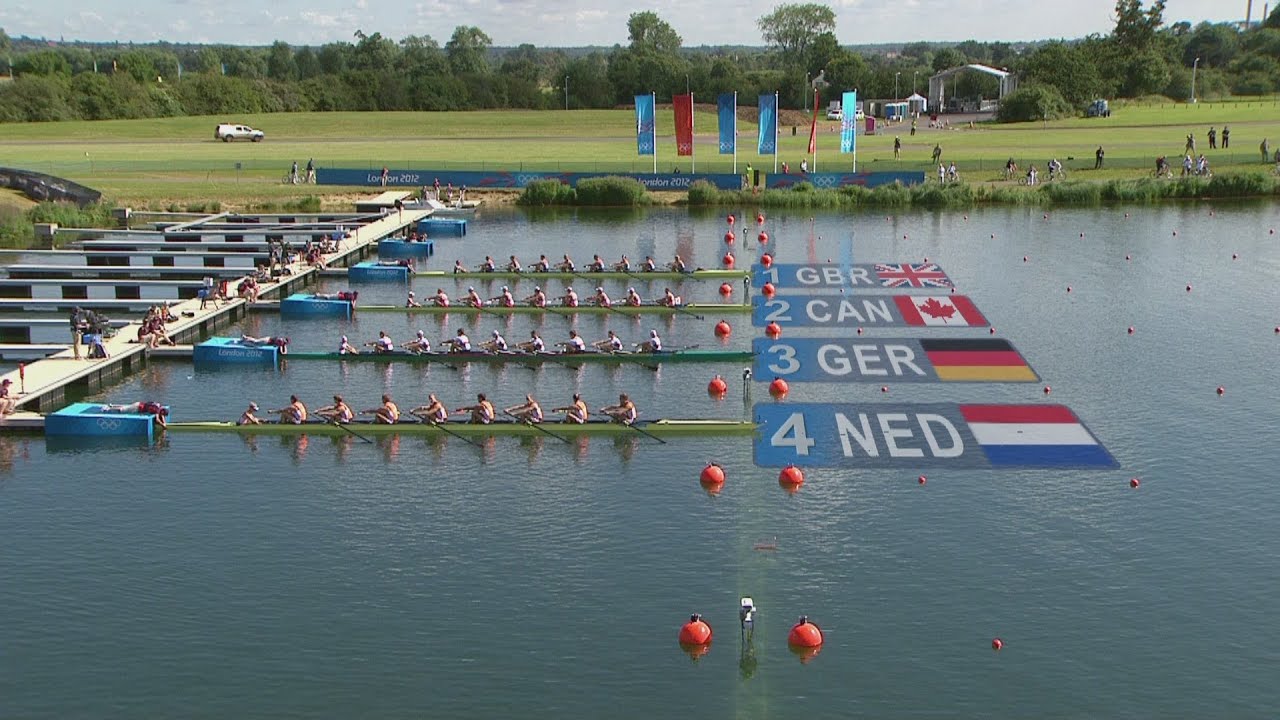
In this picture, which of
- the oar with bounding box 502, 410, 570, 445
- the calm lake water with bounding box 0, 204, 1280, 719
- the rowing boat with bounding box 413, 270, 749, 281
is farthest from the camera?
the rowing boat with bounding box 413, 270, 749, 281

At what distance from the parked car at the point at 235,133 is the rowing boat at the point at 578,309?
242 feet

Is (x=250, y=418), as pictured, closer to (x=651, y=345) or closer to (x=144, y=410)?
(x=144, y=410)

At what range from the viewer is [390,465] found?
33.6 metres

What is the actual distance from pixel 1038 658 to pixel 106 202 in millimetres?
70035

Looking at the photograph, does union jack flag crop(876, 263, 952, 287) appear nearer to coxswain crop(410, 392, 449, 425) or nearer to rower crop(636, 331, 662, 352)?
rower crop(636, 331, 662, 352)

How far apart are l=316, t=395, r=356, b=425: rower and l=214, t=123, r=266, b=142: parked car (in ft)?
295

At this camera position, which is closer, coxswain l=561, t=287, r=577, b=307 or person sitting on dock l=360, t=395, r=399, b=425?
person sitting on dock l=360, t=395, r=399, b=425

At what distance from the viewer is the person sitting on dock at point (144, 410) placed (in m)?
35.8

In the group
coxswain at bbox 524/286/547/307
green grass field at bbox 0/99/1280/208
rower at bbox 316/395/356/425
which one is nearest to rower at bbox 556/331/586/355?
coxswain at bbox 524/286/547/307

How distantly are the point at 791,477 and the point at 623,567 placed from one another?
612cm

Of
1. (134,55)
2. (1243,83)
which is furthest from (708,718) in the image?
(134,55)

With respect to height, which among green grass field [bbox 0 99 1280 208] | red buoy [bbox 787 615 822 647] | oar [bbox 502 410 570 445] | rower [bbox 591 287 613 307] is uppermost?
green grass field [bbox 0 99 1280 208]

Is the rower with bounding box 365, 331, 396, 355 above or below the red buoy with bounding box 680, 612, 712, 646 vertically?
above

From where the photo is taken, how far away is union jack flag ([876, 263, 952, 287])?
57.0 m
